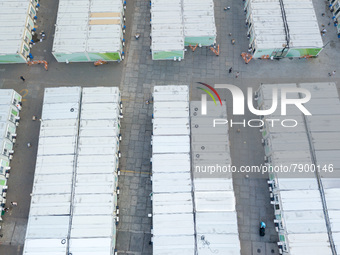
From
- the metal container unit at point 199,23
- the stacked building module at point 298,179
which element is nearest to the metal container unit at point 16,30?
the metal container unit at point 199,23

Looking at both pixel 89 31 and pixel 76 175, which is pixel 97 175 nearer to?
pixel 76 175

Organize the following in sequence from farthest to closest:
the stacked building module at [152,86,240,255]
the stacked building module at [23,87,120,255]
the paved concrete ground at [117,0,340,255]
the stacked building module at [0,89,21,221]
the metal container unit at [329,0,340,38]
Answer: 1. the metal container unit at [329,0,340,38]
2. the stacked building module at [0,89,21,221]
3. the paved concrete ground at [117,0,340,255]
4. the stacked building module at [23,87,120,255]
5. the stacked building module at [152,86,240,255]

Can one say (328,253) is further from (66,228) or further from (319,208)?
(66,228)

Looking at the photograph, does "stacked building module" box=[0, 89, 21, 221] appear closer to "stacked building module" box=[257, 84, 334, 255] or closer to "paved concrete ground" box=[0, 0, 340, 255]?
"paved concrete ground" box=[0, 0, 340, 255]

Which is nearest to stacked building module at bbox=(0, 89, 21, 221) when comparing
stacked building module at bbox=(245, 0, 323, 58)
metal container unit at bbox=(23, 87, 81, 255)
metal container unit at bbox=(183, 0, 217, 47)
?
metal container unit at bbox=(23, 87, 81, 255)

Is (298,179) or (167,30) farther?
(167,30)

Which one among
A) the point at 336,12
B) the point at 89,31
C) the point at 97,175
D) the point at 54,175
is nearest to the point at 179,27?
the point at 89,31

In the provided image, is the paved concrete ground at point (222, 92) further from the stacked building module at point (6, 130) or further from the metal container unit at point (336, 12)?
the stacked building module at point (6, 130)
